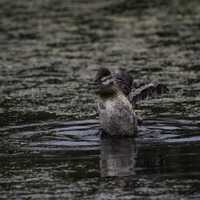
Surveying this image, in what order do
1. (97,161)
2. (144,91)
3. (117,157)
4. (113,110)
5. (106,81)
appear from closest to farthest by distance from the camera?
(97,161) < (117,157) < (106,81) < (113,110) < (144,91)

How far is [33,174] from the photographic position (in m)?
10.6

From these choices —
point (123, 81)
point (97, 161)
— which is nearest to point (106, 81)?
point (123, 81)

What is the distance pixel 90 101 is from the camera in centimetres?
1520

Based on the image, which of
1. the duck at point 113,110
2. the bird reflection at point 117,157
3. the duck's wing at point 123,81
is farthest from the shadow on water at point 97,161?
the duck's wing at point 123,81

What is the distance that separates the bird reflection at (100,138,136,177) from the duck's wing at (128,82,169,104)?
101cm

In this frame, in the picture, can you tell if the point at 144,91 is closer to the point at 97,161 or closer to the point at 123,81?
the point at 123,81

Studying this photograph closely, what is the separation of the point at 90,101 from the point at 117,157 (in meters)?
3.78

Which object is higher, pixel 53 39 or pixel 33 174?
pixel 53 39

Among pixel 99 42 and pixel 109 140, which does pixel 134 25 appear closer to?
pixel 99 42

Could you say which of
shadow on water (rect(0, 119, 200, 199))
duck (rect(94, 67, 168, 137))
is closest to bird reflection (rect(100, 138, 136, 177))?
shadow on water (rect(0, 119, 200, 199))

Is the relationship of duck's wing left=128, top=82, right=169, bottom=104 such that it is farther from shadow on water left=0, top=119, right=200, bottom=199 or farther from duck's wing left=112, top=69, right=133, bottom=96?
shadow on water left=0, top=119, right=200, bottom=199

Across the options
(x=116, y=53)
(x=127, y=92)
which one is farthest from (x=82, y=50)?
(x=127, y=92)

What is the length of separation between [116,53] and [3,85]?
3385 millimetres

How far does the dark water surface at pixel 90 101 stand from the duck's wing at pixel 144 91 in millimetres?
309
